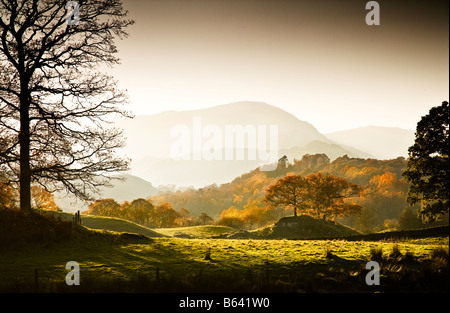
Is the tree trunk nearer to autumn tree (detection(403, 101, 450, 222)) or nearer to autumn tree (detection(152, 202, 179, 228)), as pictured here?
autumn tree (detection(403, 101, 450, 222))

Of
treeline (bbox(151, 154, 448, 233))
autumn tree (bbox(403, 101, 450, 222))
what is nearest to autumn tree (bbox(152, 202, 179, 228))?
treeline (bbox(151, 154, 448, 233))

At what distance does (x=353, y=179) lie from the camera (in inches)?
5536

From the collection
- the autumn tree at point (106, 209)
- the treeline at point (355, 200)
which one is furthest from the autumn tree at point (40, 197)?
the treeline at point (355, 200)

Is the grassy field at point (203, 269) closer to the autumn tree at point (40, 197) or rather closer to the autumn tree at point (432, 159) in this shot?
the autumn tree at point (432, 159)

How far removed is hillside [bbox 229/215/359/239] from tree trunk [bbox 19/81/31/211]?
96.5 feet

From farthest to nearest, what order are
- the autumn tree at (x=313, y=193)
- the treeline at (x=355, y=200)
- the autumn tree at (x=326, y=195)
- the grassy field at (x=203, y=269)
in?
the treeline at (x=355, y=200) → the autumn tree at (x=326, y=195) → the autumn tree at (x=313, y=193) → the grassy field at (x=203, y=269)

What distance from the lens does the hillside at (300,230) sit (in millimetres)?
43031

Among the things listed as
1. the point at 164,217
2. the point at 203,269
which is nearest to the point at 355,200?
the point at 164,217

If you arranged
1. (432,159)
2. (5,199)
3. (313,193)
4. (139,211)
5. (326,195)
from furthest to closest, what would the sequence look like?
(139,211), (313,193), (326,195), (5,199), (432,159)

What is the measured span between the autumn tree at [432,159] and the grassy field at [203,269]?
13.1 ft

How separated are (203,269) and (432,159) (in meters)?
15.0

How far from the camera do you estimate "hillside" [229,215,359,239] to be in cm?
4303

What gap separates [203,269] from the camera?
12.9 m

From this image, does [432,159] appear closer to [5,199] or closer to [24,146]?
[24,146]
